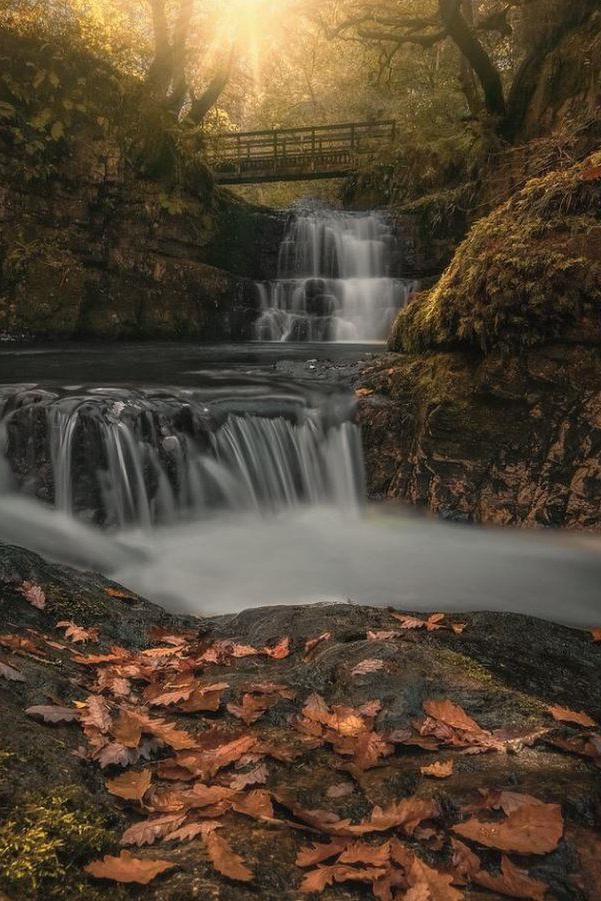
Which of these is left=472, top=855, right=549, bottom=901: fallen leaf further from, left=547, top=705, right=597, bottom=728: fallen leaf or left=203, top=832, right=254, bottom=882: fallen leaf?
left=547, top=705, right=597, bottom=728: fallen leaf

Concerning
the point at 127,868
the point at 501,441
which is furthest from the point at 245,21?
the point at 127,868

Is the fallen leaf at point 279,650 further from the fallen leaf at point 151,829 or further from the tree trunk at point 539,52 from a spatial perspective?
the tree trunk at point 539,52

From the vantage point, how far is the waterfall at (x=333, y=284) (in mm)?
15922

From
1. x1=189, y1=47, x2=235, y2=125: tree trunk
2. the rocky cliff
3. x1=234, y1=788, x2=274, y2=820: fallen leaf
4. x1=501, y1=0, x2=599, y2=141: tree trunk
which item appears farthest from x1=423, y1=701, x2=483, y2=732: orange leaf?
x1=189, y1=47, x2=235, y2=125: tree trunk

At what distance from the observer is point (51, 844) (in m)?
1.37

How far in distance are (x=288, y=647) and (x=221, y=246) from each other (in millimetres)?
15582

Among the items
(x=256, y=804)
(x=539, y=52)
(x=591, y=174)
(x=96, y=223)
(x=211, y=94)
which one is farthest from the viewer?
(x=211, y=94)

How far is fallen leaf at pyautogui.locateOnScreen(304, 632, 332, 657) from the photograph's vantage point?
3127 mm

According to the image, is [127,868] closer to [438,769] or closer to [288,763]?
[288,763]

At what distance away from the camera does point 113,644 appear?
10.4 ft

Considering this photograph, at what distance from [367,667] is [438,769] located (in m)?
0.74

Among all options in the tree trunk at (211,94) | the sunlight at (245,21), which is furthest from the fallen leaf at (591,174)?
the sunlight at (245,21)

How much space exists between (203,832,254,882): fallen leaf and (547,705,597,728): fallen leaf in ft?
4.74

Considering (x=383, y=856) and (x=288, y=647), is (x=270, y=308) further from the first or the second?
(x=383, y=856)
